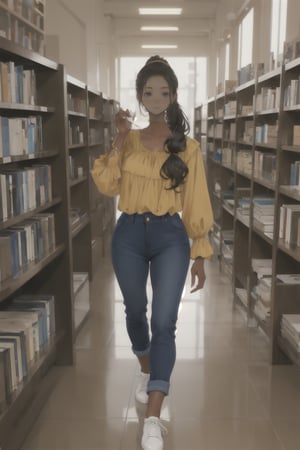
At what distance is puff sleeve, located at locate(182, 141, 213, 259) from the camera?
2.32m

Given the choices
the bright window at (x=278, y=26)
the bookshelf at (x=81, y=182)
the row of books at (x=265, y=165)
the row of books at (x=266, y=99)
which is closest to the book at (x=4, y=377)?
the row of books at (x=265, y=165)

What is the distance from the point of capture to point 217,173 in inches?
294

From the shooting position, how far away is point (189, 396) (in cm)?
285

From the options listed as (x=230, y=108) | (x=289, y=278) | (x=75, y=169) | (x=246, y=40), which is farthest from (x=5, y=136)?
(x=246, y=40)

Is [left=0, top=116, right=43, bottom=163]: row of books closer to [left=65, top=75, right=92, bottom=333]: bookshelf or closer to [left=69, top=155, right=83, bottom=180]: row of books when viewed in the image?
[left=69, top=155, right=83, bottom=180]: row of books

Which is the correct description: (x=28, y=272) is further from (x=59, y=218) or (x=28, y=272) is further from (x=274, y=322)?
(x=274, y=322)

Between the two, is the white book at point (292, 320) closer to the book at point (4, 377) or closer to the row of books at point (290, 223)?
the row of books at point (290, 223)

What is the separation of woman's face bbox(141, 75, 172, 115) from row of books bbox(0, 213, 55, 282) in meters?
0.91

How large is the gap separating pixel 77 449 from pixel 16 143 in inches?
58.1

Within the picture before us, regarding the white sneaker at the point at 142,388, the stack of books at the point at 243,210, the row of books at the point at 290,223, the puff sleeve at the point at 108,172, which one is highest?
the puff sleeve at the point at 108,172

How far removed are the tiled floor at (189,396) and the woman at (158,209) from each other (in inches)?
12.5

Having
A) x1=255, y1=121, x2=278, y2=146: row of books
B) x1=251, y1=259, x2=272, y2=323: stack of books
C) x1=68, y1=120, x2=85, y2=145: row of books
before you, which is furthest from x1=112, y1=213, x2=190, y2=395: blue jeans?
x1=68, y1=120, x2=85, y2=145: row of books

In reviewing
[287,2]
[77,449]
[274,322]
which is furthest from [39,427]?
[287,2]

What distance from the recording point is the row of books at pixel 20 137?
2322 millimetres
